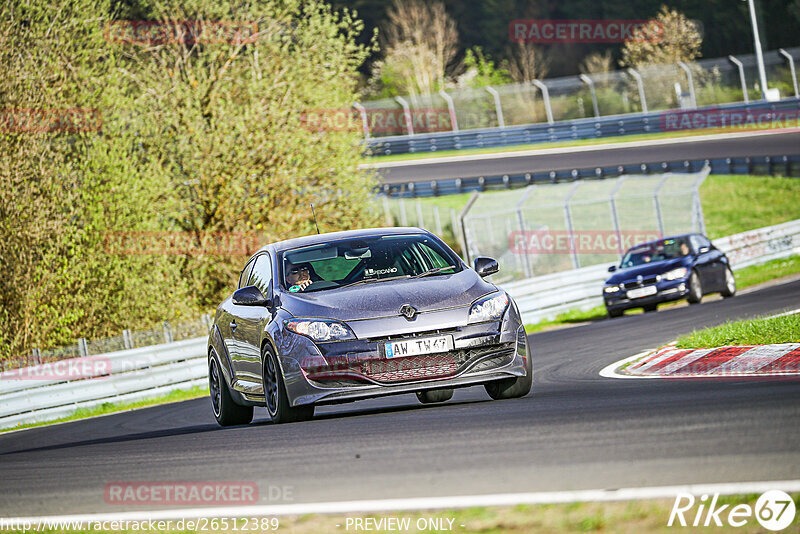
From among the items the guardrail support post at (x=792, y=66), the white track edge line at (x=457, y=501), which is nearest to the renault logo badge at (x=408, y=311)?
the white track edge line at (x=457, y=501)

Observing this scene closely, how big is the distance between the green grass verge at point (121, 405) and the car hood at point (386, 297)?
9.38 m

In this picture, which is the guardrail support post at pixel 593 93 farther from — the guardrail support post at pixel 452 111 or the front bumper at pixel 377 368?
the front bumper at pixel 377 368

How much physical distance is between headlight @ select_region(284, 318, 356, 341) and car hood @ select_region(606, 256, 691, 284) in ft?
49.5

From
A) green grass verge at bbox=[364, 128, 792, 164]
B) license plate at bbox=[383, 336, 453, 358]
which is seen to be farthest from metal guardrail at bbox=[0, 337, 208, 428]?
green grass verge at bbox=[364, 128, 792, 164]

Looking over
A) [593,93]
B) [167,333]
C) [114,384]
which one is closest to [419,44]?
[593,93]

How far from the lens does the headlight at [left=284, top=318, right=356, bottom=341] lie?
907 centimetres

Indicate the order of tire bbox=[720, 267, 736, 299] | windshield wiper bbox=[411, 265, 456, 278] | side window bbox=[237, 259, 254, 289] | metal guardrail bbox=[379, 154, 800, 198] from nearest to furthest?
windshield wiper bbox=[411, 265, 456, 278]
side window bbox=[237, 259, 254, 289]
tire bbox=[720, 267, 736, 299]
metal guardrail bbox=[379, 154, 800, 198]

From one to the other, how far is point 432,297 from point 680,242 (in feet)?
52.1

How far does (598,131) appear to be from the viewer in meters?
53.6

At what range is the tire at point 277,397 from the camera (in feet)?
31.1

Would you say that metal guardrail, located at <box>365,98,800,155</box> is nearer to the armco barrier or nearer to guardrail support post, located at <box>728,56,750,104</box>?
guardrail support post, located at <box>728,56,750,104</box>

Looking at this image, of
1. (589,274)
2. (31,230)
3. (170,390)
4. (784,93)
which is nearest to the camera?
(170,390)

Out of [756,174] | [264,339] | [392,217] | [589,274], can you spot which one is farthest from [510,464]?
[756,174]

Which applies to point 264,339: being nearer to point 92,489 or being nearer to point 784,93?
point 92,489
